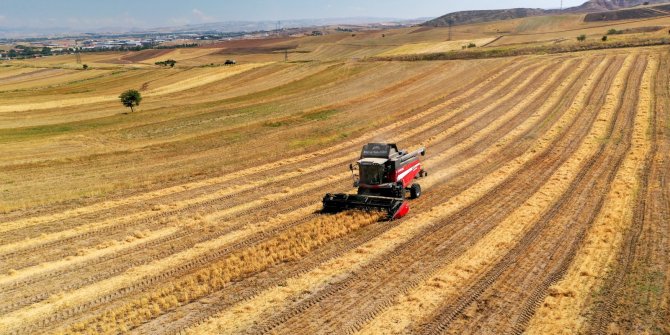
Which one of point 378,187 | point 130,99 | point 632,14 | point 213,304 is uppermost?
point 632,14

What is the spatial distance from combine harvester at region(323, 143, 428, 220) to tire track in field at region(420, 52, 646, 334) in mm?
4689

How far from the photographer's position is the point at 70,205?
2020 cm

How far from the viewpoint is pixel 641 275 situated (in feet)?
41.5

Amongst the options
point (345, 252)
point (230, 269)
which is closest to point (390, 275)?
point (345, 252)

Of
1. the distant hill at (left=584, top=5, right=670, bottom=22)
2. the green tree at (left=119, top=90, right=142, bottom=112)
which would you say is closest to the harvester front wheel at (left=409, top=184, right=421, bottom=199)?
the green tree at (left=119, top=90, right=142, bottom=112)

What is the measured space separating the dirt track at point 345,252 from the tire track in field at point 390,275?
0.17ft

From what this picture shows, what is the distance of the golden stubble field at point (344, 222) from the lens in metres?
11.6

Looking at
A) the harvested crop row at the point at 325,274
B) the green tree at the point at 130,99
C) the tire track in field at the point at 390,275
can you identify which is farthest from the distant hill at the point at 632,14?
the harvested crop row at the point at 325,274

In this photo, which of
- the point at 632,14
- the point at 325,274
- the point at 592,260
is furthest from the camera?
the point at 632,14

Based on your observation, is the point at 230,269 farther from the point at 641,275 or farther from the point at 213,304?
the point at 641,275

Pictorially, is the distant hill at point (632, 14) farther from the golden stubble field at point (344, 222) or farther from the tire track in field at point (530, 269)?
the tire track in field at point (530, 269)

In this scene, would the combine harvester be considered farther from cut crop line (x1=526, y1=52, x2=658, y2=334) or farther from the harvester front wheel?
cut crop line (x1=526, y1=52, x2=658, y2=334)

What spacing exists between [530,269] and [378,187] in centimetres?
644

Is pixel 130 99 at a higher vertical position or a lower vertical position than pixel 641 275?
higher
